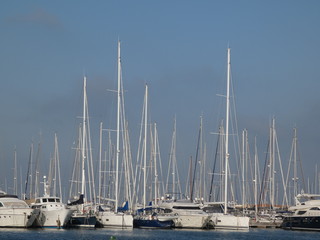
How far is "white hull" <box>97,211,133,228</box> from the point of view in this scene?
278ft

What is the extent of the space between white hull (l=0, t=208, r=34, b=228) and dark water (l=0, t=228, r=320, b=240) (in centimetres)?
128

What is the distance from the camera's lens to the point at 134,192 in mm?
95938

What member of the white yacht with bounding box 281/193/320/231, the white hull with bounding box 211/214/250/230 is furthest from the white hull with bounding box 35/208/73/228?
the white yacht with bounding box 281/193/320/231

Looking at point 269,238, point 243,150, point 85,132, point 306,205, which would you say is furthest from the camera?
point 243,150

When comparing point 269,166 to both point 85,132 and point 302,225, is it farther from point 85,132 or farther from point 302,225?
point 85,132

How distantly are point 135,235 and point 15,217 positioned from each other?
13.4m

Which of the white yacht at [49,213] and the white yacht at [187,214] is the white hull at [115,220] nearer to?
the white yacht at [49,213]

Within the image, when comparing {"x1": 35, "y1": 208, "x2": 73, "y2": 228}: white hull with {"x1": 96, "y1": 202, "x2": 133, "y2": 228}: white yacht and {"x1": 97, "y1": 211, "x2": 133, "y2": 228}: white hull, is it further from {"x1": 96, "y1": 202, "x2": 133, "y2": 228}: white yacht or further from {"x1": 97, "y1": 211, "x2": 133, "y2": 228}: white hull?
{"x1": 97, "y1": 211, "x2": 133, "y2": 228}: white hull

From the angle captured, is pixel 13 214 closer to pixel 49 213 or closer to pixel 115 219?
pixel 49 213

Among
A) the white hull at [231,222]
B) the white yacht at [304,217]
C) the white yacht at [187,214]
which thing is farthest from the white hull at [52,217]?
the white yacht at [304,217]

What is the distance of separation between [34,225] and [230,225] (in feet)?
68.7

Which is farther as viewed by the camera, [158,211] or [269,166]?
[269,166]

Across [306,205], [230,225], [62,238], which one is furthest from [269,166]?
[62,238]

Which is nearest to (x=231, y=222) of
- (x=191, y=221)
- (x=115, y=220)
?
(x=191, y=221)
